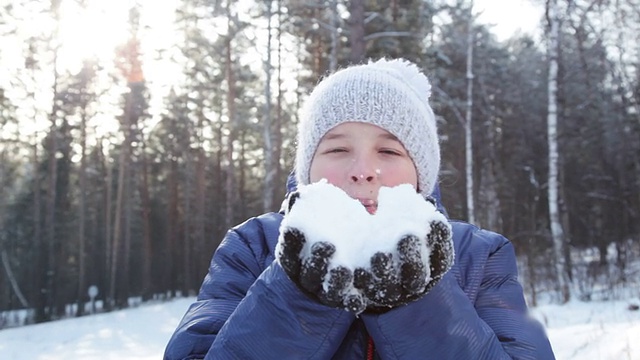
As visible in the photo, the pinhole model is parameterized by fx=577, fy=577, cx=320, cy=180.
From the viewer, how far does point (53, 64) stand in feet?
64.3

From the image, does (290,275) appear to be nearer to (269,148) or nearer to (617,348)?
(617,348)

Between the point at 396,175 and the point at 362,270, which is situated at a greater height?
the point at 396,175

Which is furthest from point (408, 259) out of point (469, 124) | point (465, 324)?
point (469, 124)

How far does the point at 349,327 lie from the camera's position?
1.27 meters

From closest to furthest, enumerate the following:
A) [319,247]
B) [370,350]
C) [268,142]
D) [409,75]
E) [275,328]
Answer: [319,247] → [275,328] → [370,350] → [409,75] → [268,142]

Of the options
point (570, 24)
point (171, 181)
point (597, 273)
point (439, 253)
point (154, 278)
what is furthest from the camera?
point (154, 278)

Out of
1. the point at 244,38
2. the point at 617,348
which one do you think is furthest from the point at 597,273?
the point at 244,38

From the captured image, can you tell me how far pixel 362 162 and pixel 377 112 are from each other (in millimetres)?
239

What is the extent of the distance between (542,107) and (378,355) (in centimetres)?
3001

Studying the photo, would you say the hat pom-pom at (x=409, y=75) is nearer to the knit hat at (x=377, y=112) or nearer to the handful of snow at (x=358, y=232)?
the knit hat at (x=377, y=112)

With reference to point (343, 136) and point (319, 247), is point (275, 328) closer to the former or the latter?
point (319, 247)

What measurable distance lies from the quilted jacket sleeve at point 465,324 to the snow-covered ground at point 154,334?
4206mm

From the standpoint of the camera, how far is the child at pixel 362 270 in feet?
3.34

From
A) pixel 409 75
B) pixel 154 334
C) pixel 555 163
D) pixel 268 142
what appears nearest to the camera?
pixel 409 75
